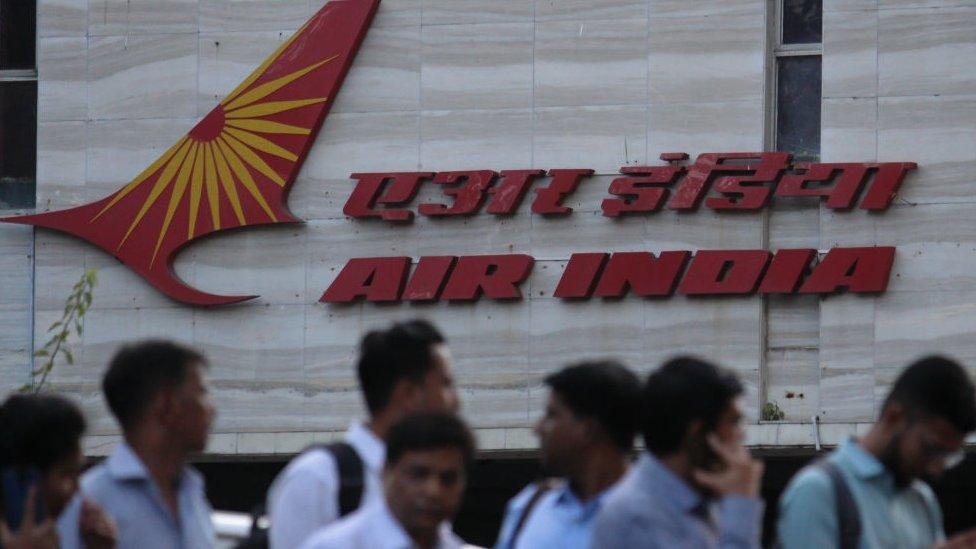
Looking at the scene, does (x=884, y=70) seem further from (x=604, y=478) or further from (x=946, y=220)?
(x=604, y=478)

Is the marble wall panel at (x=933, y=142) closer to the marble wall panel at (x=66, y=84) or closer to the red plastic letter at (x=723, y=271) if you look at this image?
the red plastic letter at (x=723, y=271)

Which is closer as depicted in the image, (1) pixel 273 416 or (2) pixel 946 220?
(2) pixel 946 220

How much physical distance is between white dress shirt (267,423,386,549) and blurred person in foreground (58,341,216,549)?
0.30 metres

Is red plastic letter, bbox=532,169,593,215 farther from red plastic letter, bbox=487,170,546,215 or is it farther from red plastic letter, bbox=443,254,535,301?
red plastic letter, bbox=443,254,535,301

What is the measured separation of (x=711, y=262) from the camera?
17562mm

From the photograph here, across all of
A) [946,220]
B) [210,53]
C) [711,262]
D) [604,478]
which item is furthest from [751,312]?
[604,478]

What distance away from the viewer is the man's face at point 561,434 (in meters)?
5.90

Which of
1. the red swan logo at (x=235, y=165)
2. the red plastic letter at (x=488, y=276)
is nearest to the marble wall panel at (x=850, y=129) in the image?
the red plastic letter at (x=488, y=276)

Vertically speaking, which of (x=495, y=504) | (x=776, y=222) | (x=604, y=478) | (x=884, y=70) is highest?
(x=884, y=70)

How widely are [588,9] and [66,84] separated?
15.9ft

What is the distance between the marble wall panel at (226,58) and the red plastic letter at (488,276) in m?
2.61

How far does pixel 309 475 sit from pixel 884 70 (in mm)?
12391

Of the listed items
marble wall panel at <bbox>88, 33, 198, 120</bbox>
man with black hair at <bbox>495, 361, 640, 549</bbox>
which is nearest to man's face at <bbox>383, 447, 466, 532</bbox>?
man with black hair at <bbox>495, 361, 640, 549</bbox>

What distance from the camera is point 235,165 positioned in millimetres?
18641
